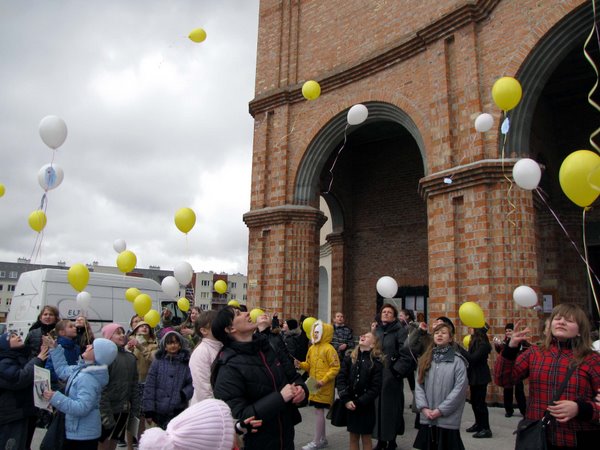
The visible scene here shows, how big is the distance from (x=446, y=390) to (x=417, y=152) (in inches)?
495

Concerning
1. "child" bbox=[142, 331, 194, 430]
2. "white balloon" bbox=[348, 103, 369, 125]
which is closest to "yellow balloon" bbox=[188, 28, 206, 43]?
"white balloon" bbox=[348, 103, 369, 125]

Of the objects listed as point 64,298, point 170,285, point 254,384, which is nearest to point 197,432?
point 254,384

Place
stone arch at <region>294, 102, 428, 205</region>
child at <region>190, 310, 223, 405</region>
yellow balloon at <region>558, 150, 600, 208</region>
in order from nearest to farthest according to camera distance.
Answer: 1. child at <region>190, 310, 223, 405</region>
2. yellow balloon at <region>558, 150, 600, 208</region>
3. stone arch at <region>294, 102, 428, 205</region>

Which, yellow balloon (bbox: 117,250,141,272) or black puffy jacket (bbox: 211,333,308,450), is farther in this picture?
yellow balloon (bbox: 117,250,141,272)

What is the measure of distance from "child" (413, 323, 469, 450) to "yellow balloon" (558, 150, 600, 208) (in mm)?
1717

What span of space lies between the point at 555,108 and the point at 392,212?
574cm

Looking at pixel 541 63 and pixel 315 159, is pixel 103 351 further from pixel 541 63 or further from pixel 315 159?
pixel 315 159

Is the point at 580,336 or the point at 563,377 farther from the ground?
the point at 580,336

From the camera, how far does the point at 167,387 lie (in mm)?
4863

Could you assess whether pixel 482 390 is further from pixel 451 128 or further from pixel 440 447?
pixel 451 128

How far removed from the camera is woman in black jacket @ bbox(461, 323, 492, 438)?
662cm

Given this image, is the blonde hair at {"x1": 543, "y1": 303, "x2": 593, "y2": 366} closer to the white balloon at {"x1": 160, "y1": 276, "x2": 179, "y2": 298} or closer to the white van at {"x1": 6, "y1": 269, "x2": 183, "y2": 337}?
the white balloon at {"x1": 160, "y1": 276, "x2": 179, "y2": 298}

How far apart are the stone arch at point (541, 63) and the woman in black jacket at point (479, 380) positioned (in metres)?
3.92

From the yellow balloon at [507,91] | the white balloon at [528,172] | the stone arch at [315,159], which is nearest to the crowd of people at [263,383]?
the white balloon at [528,172]
